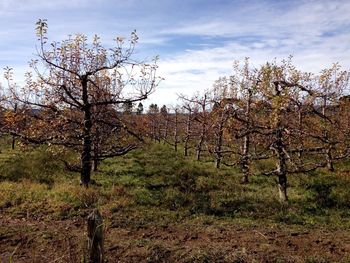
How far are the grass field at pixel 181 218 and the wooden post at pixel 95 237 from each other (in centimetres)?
45

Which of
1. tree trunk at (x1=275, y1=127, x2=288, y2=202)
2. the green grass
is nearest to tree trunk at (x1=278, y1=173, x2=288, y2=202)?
tree trunk at (x1=275, y1=127, x2=288, y2=202)

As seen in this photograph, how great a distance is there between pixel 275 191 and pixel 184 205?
5.62 m

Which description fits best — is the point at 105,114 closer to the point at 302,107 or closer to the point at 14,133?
the point at 14,133

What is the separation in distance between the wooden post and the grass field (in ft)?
1.48

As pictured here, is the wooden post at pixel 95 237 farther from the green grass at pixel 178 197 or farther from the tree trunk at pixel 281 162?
the tree trunk at pixel 281 162

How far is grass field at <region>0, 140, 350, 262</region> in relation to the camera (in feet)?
30.2

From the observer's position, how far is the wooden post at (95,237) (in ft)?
21.7

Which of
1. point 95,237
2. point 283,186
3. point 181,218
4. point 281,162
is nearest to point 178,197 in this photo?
point 181,218

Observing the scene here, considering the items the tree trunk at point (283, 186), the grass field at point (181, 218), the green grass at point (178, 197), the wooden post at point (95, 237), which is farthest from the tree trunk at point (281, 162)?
the wooden post at point (95, 237)

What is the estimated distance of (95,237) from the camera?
266 inches

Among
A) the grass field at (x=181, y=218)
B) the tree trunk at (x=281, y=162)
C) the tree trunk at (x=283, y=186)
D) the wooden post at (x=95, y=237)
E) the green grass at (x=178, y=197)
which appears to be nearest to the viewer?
the wooden post at (x=95, y=237)

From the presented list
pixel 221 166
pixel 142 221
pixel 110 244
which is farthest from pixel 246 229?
pixel 221 166

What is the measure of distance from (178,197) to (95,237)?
30.3 ft

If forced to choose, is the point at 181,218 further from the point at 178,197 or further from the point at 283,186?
the point at 283,186
